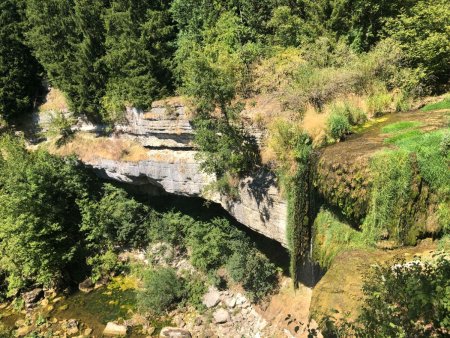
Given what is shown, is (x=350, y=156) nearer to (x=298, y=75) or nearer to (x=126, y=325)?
(x=298, y=75)

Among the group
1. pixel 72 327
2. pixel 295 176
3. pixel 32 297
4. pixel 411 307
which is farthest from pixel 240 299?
pixel 411 307

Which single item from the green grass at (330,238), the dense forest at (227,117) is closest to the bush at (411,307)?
the dense forest at (227,117)

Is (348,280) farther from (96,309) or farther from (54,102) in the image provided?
(54,102)

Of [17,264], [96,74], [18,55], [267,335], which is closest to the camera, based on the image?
[267,335]

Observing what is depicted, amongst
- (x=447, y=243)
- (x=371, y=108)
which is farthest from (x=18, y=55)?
(x=447, y=243)

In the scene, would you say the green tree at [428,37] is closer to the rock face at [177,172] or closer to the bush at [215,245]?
the rock face at [177,172]

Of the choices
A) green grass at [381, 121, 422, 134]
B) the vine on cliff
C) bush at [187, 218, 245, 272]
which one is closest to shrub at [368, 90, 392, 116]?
green grass at [381, 121, 422, 134]

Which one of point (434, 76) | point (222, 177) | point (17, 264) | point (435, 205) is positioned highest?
point (434, 76)
